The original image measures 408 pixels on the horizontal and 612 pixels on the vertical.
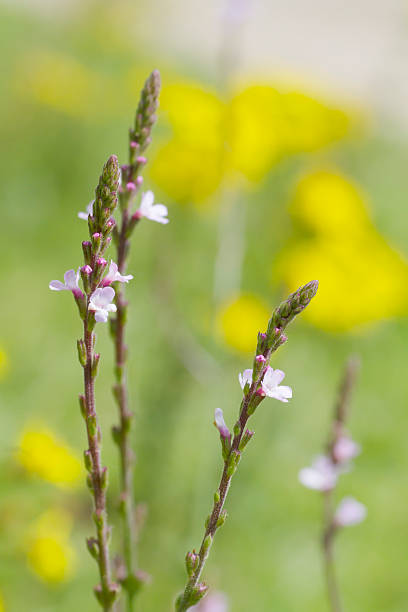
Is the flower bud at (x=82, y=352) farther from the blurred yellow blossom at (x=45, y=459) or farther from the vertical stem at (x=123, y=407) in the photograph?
the blurred yellow blossom at (x=45, y=459)

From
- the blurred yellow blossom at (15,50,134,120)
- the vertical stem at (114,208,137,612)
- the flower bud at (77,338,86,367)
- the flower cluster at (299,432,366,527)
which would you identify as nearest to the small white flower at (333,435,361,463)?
the flower cluster at (299,432,366,527)

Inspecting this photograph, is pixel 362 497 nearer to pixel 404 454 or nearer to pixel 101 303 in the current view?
pixel 404 454

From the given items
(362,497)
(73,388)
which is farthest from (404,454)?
(73,388)

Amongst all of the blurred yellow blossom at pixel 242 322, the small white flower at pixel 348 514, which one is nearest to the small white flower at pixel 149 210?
the small white flower at pixel 348 514

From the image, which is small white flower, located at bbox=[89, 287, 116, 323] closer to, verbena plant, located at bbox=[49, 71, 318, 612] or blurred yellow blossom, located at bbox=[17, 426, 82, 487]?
verbena plant, located at bbox=[49, 71, 318, 612]

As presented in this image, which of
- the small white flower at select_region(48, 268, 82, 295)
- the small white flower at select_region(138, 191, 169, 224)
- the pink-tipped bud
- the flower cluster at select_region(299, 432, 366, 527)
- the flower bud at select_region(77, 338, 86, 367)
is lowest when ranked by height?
the flower cluster at select_region(299, 432, 366, 527)
